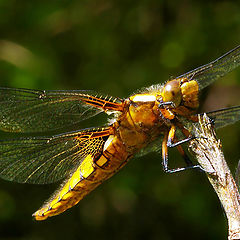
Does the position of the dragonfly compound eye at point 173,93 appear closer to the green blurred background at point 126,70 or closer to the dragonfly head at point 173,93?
the dragonfly head at point 173,93

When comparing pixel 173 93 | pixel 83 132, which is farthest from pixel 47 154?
pixel 173 93

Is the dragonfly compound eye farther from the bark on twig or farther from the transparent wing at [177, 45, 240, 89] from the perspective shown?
the bark on twig

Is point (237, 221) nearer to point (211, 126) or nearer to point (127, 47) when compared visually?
point (211, 126)

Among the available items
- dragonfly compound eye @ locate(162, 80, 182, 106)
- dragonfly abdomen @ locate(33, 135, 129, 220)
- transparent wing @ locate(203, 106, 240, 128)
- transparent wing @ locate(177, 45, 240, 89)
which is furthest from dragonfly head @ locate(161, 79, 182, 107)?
dragonfly abdomen @ locate(33, 135, 129, 220)

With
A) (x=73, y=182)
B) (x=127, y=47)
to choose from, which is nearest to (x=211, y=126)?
(x=73, y=182)

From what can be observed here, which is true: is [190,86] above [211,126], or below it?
above

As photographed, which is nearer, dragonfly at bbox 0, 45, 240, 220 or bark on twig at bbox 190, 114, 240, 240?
bark on twig at bbox 190, 114, 240, 240
